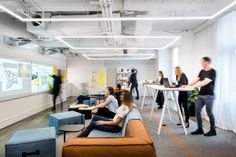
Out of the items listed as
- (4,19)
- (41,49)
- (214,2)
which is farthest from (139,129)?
(41,49)

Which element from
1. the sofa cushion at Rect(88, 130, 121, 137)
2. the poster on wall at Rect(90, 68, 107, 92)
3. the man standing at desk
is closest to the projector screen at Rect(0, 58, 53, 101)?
the sofa cushion at Rect(88, 130, 121, 137)

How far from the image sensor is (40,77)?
8.75 m

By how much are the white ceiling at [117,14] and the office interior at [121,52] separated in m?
0.02

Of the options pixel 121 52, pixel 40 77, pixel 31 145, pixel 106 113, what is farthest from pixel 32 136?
pixel 121 52

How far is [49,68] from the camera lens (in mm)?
9742

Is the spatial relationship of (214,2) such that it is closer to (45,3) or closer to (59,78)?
(45,3)

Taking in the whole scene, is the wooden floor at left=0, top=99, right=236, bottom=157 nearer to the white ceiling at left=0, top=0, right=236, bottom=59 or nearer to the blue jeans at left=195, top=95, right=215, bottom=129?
the blue jeans at left=195, top=95, right=215, bottom=129

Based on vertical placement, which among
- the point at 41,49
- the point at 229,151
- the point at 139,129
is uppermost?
the point at 41,49

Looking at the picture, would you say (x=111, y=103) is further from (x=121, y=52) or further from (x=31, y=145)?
(x=121, y=52)

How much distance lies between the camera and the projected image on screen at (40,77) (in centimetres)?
813

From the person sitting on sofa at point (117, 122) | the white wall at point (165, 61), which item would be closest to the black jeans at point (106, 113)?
the person sitting on sofa at point (117, 122)

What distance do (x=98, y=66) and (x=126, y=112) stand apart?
11.4m

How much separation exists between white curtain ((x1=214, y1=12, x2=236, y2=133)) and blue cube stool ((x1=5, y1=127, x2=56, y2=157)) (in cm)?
407

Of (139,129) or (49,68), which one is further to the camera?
(49,68)
